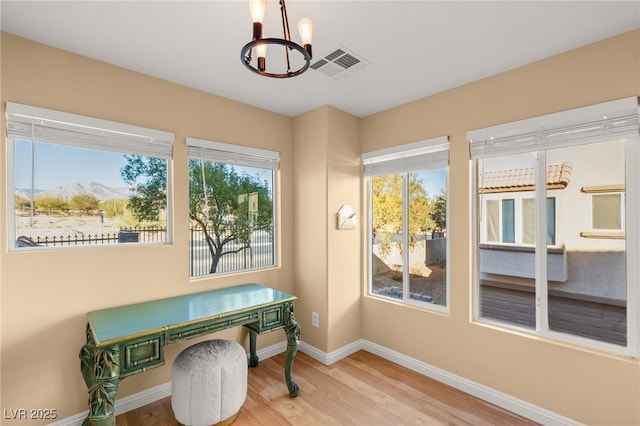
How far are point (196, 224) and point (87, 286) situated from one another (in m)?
0.89

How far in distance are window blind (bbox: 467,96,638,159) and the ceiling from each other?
1.43ft

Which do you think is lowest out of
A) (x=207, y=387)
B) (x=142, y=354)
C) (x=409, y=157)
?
(x=207, y=387)

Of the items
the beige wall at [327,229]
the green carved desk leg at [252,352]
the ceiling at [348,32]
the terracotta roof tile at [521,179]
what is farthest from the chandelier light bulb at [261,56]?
the green carved desk leg at [252,352]

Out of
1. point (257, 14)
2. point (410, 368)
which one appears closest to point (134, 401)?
point (410, 368)

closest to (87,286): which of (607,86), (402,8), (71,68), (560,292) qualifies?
(71,68)

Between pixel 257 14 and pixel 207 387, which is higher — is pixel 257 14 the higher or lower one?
the higher one

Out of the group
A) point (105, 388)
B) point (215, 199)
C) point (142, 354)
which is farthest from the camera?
point (215, 199)

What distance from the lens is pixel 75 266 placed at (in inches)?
81.9

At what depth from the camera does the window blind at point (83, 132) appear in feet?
6.23

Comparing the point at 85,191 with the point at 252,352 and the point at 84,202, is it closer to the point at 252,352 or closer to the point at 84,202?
the point at 84,202

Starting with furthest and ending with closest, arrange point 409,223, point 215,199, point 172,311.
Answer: point 409,223
point 215,199
point 172,311

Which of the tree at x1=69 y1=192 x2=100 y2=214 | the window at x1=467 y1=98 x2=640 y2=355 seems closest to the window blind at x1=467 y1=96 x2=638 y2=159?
the window at x1=467 y1=98 x2=640 y2=355

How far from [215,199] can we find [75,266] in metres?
1.15

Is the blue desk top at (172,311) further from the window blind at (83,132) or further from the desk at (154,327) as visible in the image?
the window blind at (83,132)
